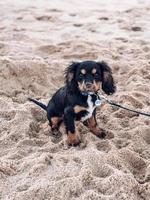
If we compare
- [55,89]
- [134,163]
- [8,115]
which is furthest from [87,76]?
[55,89]

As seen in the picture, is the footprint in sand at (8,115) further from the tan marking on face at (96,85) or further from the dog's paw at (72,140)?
the tan marking on face at (96,85)

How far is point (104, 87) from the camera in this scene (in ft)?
12.6

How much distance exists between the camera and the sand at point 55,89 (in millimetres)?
3184

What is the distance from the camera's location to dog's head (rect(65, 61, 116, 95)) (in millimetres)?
3484

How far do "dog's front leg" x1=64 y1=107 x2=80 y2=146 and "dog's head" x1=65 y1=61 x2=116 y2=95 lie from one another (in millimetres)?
187

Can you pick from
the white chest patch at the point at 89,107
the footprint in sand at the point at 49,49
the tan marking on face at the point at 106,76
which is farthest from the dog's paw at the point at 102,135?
the footprint in sand at the point at 49,49

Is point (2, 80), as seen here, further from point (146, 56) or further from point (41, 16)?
point (41, 16)

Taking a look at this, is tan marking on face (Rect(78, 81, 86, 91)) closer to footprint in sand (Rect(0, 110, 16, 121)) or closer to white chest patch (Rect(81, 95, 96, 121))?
white chest patch (Rect(81, 95, 96, 121))

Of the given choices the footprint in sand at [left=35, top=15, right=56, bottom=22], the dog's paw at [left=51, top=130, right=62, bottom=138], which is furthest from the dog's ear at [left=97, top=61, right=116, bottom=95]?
the footprint in sand at [left=35, top=15, right=56, bottom=22]

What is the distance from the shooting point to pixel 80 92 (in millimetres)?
3641

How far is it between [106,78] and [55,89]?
4.53 feet

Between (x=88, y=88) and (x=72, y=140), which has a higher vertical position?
(x=88, y=88)

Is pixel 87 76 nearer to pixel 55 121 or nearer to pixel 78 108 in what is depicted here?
pixel 78 108

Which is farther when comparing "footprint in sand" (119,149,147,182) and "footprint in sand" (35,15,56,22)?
"footprint in sand" (35,15,56,22)
